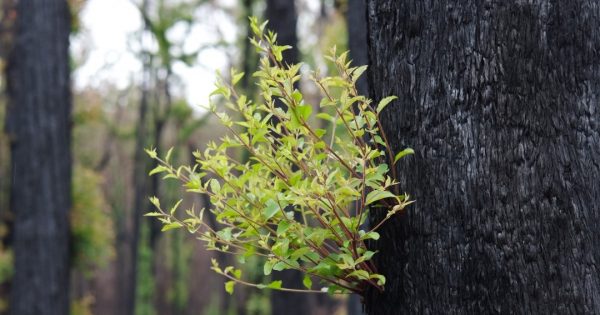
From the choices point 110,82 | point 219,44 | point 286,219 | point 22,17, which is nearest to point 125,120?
point 110,82

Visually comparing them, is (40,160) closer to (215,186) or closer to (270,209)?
(215,186)

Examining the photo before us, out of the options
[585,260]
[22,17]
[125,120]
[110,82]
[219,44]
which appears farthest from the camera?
[125,120]

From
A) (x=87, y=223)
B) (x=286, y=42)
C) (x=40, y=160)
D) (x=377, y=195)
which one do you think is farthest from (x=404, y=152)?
→ (x=87, y=223)

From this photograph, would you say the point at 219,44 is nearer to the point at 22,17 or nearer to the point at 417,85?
the point at 22,17

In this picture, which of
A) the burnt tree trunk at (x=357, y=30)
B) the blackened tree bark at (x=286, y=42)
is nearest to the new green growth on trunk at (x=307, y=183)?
the burnt tree trunk at (x=357, y=30)

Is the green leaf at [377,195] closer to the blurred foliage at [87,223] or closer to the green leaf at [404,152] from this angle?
the green leaf at [404,152]
